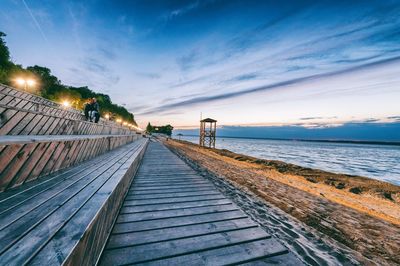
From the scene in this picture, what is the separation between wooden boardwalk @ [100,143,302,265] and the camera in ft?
7.45

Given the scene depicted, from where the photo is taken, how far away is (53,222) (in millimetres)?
1724

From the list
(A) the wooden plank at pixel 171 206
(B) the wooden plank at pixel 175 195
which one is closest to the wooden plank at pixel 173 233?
(A) the wooden plank at pixel 171 206

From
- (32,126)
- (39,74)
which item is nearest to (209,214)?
(32,126)

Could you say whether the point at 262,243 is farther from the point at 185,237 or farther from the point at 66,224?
the point at 66,224

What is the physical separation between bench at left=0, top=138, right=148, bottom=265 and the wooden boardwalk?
48cm

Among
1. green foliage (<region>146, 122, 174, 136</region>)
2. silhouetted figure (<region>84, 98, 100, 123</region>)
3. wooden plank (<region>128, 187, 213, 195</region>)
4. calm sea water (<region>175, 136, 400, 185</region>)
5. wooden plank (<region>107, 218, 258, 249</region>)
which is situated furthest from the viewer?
green foliage (<region>146, 122, 174, 136</region>)

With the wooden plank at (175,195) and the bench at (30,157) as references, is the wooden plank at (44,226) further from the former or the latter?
the wooden plank at (175,195)

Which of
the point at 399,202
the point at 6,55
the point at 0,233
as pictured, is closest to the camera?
the point at 0,233

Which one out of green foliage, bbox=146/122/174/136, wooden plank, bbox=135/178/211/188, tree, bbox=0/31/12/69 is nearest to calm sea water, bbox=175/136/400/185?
wooden plank, bbox=135/178/211/188

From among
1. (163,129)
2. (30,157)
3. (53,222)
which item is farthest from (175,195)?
(163,129)

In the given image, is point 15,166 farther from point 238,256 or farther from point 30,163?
point 238,256

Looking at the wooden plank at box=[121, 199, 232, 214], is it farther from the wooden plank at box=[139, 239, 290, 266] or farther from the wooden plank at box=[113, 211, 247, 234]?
the wooden plank at box=[139, 239, 290, 266]

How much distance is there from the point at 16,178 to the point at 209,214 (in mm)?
2981

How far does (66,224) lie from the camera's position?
5.50 feet
